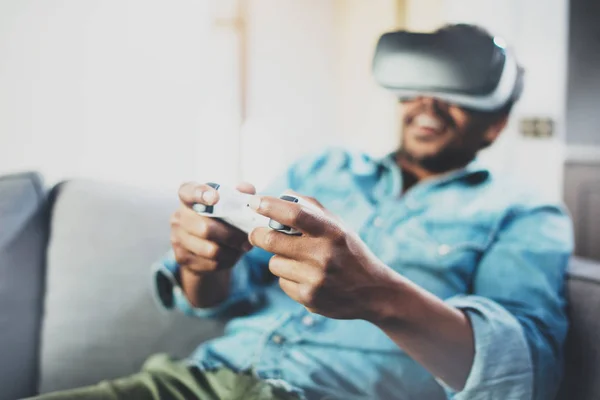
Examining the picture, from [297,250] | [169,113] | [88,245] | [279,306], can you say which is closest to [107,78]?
[169,113]

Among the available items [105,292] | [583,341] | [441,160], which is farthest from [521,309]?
[105,292]

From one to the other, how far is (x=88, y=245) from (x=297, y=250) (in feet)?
1.32

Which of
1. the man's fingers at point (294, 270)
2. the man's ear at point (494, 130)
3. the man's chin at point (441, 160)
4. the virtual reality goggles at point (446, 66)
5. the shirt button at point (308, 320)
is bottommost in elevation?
the shirt button at point (308, 320)

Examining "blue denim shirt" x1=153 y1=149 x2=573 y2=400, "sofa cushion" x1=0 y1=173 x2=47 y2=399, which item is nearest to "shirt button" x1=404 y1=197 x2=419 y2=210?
"blue denim shirt" x1=153 y1=149 x2=573 y2=400

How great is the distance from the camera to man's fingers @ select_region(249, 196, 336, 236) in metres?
0.35

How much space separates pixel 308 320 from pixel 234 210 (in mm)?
206

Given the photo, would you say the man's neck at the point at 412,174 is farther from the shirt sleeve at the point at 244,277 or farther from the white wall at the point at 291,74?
the white wall at the point at 291,74

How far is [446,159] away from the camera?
2.18ft

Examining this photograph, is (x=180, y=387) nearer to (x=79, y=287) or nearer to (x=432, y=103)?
(x=79, y=287)

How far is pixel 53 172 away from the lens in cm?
79

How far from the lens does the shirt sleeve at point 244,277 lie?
2.07 feet

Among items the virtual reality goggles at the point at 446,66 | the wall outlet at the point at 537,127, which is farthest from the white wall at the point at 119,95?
the wall outlet at the point at 537,127

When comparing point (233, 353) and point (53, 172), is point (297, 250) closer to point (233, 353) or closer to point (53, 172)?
point (233, 353)

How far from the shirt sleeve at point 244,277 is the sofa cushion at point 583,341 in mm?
302
